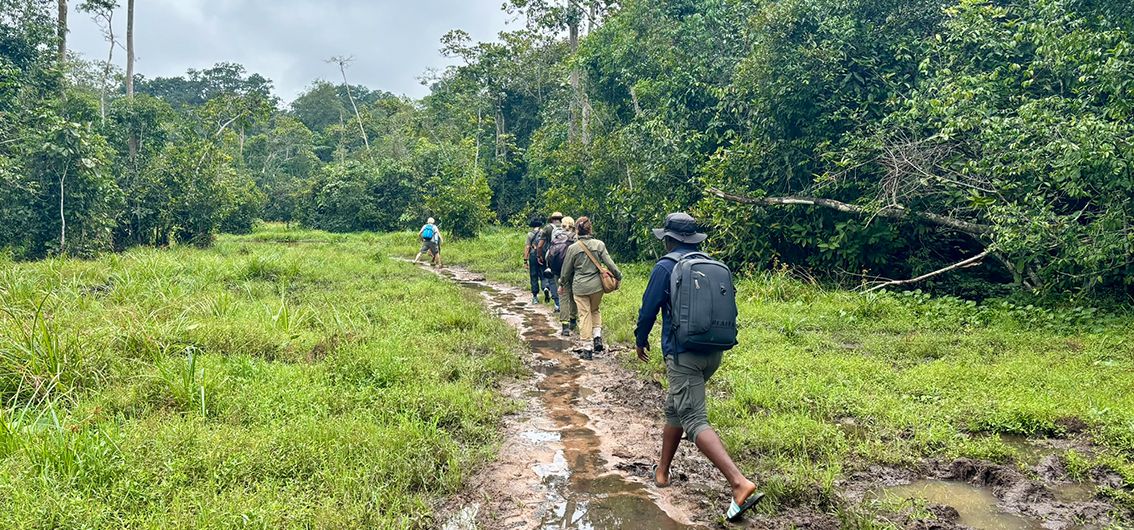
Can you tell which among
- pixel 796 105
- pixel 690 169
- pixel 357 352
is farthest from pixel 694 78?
pixel 357 352

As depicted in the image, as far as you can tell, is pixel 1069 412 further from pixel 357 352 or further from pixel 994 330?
pixel 357 352

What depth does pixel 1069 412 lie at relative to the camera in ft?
16.2

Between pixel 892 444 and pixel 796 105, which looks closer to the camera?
pixel 892 444

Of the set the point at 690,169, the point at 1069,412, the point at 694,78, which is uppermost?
the point at 694,78

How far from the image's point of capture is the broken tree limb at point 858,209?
9.95m

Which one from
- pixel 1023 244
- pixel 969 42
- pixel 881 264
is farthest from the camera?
pixel 881 264

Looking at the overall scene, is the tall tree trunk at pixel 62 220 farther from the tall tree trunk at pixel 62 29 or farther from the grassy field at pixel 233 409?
the grassy field at pixel 233 409

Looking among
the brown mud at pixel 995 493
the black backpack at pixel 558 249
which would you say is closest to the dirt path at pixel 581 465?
the brown mud at pixel 995 493

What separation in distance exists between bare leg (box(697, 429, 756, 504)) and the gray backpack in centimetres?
54

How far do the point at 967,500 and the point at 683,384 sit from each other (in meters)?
1.86

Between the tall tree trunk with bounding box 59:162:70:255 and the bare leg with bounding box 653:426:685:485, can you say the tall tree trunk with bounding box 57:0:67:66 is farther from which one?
the bare leg with bounding box 653:426:685:485

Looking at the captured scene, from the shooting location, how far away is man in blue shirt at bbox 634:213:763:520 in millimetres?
3755

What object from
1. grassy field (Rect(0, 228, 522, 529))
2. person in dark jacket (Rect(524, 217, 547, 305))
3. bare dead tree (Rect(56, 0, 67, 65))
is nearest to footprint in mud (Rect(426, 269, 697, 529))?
grassy field (Rect(0, 228, 522, 529))

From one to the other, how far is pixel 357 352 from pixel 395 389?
43.3 inches
